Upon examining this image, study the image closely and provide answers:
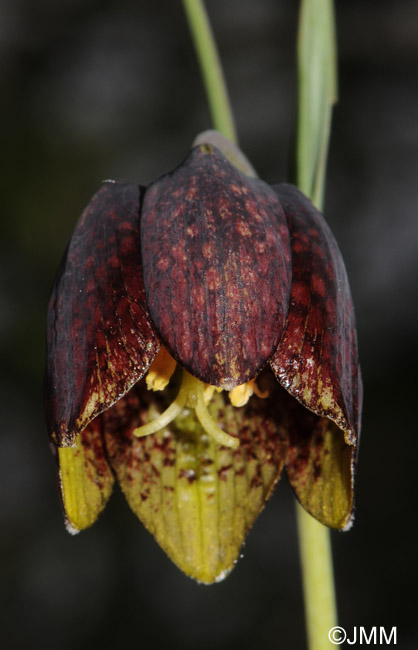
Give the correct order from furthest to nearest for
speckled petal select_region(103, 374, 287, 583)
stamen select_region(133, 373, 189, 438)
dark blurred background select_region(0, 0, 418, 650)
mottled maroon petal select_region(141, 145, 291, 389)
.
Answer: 1. dark blurred background select_region(0, 0, 418, 650)
2. speckled petal select_region(103, 374, 287, 583)
3. stamen select_region(133, 373, 189, 438)
4. mottled maroon petal select_region(141, 145, 291, 389)

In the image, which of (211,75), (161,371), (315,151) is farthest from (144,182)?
(161,371)

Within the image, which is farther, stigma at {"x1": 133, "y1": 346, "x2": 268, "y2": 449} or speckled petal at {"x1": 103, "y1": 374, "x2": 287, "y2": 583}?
speckled petal at {"x1": 103, "y1": 374, "x2": 287, "y2": 583}

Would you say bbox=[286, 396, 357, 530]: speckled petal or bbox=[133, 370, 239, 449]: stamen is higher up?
bbox=[133, 370, 239, 449]: stamen

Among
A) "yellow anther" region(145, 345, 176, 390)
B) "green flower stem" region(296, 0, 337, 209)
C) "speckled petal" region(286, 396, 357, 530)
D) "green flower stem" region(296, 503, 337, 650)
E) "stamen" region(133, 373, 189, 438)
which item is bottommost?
"green flower stem" region(296, 503, 337, 650)

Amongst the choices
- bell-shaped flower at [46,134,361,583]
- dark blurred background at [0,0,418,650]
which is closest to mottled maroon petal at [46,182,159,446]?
bell-shaped flower at [46,134,361,583]

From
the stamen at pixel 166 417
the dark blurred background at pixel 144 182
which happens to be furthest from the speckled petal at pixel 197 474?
the dark blurred background at pixel 144 182

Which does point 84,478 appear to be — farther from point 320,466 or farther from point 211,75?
point 211,75

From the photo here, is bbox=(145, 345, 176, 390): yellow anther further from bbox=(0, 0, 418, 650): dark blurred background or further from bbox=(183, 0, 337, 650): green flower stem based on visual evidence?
bbox=(0, 0, 418, 650): dark blurred background

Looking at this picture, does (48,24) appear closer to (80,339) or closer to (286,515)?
(286,515)

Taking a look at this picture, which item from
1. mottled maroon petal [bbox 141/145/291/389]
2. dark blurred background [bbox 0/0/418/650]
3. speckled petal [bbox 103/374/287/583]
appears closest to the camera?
mottled maroon petal [bbox 141/145/291/389]
